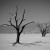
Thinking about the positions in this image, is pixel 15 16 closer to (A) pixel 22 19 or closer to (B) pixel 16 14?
(B) pixel 16 14

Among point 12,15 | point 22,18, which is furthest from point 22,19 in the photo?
point 12,15

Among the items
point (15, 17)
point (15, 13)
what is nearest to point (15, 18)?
point (15, 17)

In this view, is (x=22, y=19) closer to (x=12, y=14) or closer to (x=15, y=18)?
(x=15, y=18)

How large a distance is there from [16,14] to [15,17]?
22.3 inches

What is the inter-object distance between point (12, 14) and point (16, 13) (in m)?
0.72

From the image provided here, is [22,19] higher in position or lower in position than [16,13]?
lower

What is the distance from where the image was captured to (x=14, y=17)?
11.1 meters

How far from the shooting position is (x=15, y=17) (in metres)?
11.1

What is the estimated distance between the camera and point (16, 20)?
11.1 metres

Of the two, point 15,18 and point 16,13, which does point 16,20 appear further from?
point 16,13

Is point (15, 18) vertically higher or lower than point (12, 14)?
lower

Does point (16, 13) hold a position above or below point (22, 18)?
above

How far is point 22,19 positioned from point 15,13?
158 cm

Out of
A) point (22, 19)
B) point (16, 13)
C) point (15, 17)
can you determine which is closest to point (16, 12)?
point (16, 13)
